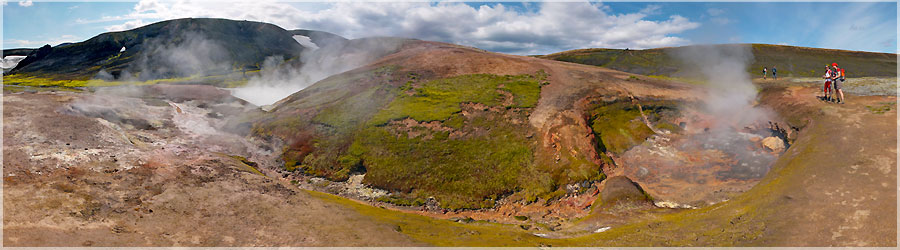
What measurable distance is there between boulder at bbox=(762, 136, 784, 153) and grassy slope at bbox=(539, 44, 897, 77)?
2939 inches

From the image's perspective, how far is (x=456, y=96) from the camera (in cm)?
4000

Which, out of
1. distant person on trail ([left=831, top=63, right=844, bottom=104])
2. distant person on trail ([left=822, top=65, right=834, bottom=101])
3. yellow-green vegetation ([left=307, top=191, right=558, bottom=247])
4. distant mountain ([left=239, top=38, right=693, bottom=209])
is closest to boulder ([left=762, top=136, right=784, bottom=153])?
distant person on trail ([left=822, top=65, right=834, bottom=101])

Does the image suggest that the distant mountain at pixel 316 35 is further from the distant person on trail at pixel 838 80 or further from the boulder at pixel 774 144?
the distant person on trail at pixel 838 80

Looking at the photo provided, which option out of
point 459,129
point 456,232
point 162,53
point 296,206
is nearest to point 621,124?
point 459,129

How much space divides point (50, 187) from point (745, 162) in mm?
40581

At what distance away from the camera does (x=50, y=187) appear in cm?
1582

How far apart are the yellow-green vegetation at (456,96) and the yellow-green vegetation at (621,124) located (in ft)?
21.4

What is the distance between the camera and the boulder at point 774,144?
27.6 meters

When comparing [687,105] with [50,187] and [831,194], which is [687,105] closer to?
[831,194]

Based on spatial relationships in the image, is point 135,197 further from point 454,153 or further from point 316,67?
point 316,67

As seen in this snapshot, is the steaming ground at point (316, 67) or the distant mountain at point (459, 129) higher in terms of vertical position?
the steaming ground at point (316, 67)

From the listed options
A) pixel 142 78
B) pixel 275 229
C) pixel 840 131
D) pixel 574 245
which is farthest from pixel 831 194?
pixel 142 78

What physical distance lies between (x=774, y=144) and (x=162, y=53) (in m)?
141

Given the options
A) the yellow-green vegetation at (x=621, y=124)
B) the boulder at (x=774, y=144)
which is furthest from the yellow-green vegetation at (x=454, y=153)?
the boulder at (x=774, y=144)
